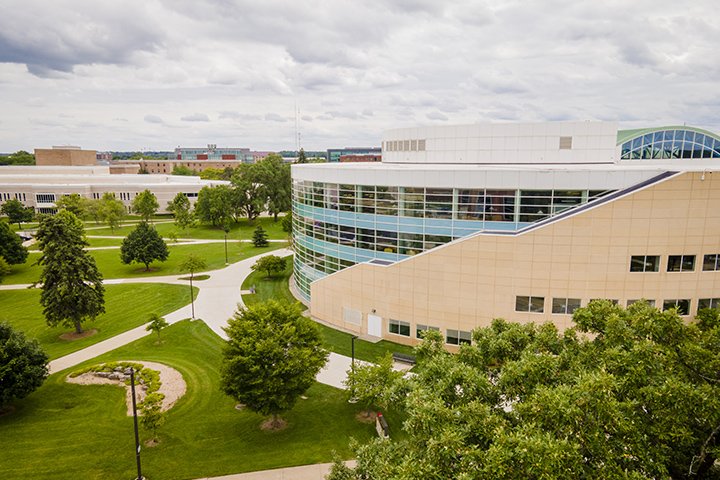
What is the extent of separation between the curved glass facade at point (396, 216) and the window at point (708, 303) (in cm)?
1019

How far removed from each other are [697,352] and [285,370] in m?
17.3

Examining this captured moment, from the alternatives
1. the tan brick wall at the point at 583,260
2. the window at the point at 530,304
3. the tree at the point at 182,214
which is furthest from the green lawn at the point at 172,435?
the tree at the point at 182,214

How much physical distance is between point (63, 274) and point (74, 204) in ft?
234

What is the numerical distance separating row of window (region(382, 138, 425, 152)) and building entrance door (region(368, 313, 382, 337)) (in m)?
19.0

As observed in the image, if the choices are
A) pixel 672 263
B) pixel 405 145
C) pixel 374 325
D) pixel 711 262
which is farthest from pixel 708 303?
pixel 405 145

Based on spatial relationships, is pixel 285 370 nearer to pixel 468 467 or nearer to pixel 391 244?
pixel 468 467

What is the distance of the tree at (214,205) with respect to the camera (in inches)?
3489

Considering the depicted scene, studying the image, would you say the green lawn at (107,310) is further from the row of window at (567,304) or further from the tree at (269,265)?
the row of window at (567,304)

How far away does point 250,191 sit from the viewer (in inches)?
3661

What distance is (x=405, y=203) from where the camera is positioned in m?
34.4

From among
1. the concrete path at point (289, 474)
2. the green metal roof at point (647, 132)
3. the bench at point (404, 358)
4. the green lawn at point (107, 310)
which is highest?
the green metal roof at point (647, 132)

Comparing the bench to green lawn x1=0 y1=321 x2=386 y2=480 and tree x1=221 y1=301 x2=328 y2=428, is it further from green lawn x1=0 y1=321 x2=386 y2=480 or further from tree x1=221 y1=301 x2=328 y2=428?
tree x1=221 y1=301 x2=328 y2=428

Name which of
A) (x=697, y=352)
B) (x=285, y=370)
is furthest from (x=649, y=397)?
(x=285, y=370)

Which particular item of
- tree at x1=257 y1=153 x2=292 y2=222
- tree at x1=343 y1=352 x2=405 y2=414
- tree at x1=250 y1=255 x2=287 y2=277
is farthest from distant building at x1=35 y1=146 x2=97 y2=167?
tree at x1=343 y1=352 x2=405 y2=414
